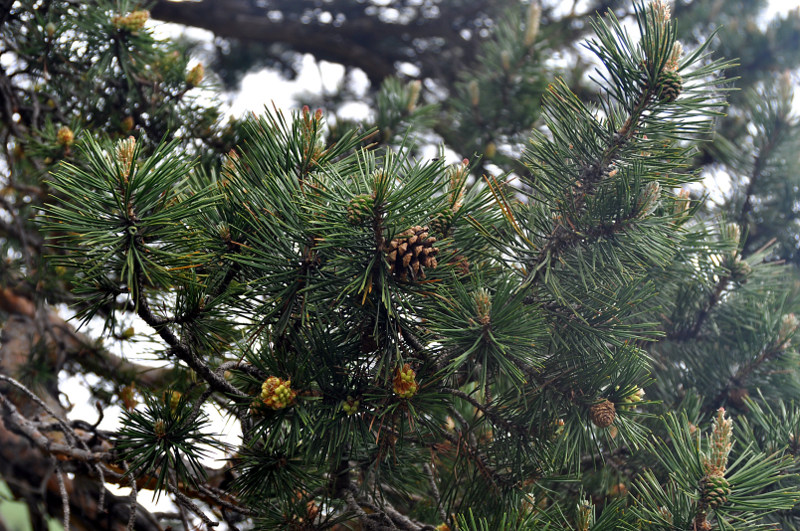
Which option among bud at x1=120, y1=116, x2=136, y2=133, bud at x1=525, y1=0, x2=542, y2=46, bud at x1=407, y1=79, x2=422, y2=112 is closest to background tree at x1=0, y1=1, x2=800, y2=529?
bud at x1=120, y1=116, x2=136, y2=133

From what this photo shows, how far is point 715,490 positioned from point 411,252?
38 centimetres

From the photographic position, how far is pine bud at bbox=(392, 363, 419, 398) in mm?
584

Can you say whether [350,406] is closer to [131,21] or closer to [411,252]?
[411,252]

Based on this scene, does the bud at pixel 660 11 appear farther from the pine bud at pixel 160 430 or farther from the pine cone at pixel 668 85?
the pine bud at pixel 160 430

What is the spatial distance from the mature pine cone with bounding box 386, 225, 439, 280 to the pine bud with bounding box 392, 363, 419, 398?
0.10 m

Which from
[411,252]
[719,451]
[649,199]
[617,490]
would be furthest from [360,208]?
[617,490]

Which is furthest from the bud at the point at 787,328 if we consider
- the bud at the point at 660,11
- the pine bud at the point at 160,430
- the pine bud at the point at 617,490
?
the pine bud at the point at 160,430

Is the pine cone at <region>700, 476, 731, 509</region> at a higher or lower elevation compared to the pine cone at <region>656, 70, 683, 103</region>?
lower

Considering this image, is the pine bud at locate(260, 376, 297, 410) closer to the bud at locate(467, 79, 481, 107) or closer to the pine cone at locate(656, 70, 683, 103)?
the pine cone at locate(656, 70, 683, 103)

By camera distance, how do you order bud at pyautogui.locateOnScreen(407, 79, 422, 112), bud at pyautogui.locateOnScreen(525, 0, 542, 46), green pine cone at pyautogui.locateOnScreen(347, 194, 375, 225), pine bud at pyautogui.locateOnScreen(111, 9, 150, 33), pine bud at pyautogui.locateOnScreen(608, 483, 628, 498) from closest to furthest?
1. green pine cone at pyautogui.locateOnScreen(347, 194, 375, 225)
2. pine bud at pyautogui.locateOnScreen(608, 483, 628, 498)
3. pine bud at pyautogui.locateOnScreen(111, 9, 150, 33)
4. bud at pyautogui.locateOnScreen(407, 79, 422, 112)
5. bud at pyautogui.locateOnScreen(525, 0, 542, 46)

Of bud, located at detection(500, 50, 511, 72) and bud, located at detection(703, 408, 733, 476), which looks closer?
bud, located at detection(703, 408, 733, 476)

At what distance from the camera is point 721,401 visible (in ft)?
3.10

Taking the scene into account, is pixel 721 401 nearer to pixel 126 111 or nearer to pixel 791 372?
pixel 791 372

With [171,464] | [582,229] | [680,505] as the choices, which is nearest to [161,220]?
[171,464]
